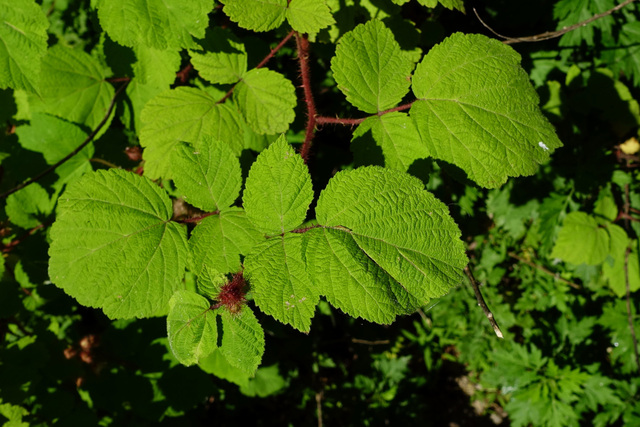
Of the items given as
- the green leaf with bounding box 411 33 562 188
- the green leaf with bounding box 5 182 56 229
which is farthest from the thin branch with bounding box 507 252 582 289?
the green leaf with bounding box 5 182 56 229

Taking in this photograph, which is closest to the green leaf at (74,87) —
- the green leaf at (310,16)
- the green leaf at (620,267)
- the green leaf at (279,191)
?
the green leaf at (310,16)

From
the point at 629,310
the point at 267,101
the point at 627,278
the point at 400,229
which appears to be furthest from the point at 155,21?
the point at 629,310

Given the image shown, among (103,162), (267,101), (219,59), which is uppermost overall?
(219,59)

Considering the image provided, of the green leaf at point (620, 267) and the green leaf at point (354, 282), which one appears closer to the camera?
the green leaf at point (354, 282)

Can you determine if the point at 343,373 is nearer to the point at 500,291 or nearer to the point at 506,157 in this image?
the point at 500,291

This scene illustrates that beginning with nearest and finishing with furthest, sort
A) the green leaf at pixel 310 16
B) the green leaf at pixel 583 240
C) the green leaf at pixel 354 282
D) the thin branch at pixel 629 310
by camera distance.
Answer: the green leaf at pixel 354 282, the green leaf at pixel 310 16, the green leaf at pixel 583 240, the thin branch at pixel 629 310

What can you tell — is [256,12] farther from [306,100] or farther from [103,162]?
[103,162]

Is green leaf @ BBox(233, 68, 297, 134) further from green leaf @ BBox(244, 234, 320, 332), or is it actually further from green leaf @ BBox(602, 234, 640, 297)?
green leaf @ BBox(602, 234, 640, 297)

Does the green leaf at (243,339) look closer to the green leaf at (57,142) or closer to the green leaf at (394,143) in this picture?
the green leaf at (394,143)
